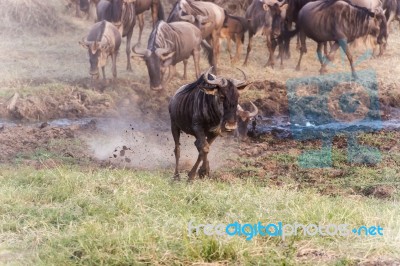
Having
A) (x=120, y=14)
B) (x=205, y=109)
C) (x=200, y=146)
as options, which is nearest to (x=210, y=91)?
(x=205, y=109)

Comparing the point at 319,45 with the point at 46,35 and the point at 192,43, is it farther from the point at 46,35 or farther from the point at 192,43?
the point at 46,35

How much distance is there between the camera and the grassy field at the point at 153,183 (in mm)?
4387

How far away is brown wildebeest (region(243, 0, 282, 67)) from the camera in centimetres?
1416

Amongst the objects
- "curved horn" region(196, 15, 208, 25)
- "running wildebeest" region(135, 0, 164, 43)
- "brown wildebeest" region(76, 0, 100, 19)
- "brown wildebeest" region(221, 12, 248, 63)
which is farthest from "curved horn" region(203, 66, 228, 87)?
"brown wildebeest" region(76, 0, 100, 19)

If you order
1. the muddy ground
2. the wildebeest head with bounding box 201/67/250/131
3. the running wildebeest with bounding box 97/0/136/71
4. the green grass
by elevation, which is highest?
the wildebeest head with bounding box 201/67/250/131

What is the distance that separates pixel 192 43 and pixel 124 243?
28.0 feet

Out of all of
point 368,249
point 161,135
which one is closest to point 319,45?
point 161,135

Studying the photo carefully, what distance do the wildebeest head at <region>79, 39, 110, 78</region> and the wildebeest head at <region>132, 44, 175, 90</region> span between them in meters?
1.01

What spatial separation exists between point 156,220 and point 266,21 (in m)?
9.87

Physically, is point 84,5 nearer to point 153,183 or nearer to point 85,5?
point 85,5

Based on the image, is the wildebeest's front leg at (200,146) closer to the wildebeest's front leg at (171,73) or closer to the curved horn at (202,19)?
the wildebeest's front leg at (171,73)

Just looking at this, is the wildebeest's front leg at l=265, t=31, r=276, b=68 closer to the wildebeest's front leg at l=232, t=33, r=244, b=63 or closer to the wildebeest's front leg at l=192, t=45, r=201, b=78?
the wildebeest's front leg at l=232, t=33, r=244, b=63

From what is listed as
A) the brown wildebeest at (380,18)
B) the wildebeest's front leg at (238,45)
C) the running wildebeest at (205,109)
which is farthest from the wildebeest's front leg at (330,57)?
the running wildebeest at (205,109)

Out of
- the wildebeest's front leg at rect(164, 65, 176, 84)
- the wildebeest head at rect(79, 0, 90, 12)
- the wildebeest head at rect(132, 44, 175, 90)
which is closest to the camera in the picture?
the wildebeest head at rect(132, 44, 175, 90)
